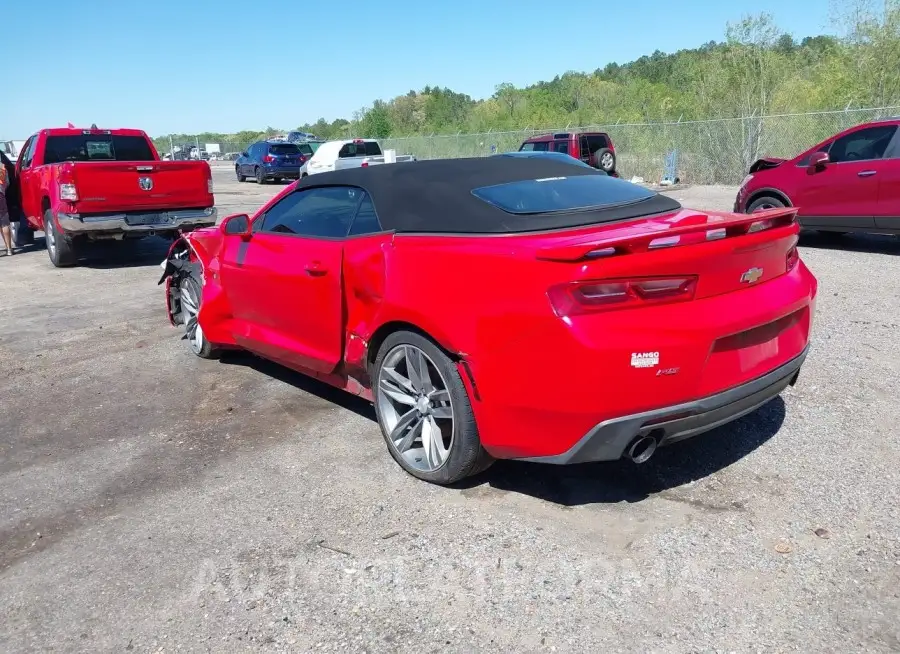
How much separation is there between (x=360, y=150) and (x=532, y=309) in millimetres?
23797

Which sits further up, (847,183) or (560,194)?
(560,194)

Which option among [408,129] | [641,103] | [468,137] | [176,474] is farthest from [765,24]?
[408,129]

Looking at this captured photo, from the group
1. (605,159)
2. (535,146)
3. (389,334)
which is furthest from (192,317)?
(605,159)

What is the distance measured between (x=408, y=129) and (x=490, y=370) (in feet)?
192

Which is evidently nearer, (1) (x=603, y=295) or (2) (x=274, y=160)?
(1) (x=603, y=295)

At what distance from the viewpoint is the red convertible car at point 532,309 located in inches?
118

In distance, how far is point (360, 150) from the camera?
84.7 feet

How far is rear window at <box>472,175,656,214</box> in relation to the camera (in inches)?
148

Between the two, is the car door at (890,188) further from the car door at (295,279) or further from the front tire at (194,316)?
the front tire at (194,316)

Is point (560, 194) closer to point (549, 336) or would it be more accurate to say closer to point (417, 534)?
point (549, 336)

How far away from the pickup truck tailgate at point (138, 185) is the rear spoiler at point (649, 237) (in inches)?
331

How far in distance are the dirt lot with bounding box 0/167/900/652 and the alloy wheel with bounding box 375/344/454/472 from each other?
175 millimetres

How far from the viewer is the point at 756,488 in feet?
11.7

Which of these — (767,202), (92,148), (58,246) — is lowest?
(58,246)
